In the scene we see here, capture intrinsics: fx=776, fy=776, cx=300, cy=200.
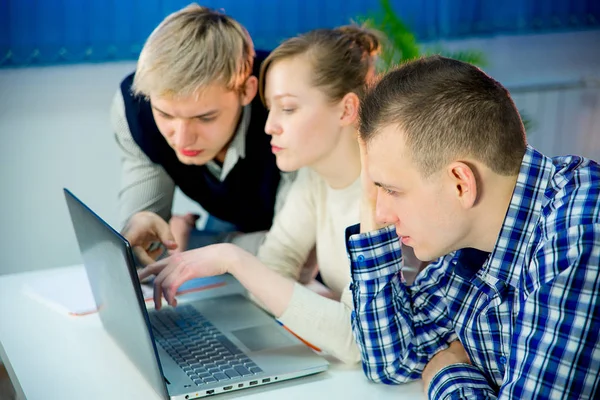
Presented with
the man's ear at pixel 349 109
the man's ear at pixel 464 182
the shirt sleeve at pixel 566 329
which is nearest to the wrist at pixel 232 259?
the man's ear at pixel 349 109

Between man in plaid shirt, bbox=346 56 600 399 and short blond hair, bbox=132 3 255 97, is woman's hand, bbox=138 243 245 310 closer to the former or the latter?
man in plaid shirt, bbox=346 56 600 399

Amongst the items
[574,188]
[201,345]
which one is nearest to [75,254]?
[201,345]

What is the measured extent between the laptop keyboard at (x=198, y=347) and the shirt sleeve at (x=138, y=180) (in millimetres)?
575

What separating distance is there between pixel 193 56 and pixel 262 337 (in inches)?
25.0

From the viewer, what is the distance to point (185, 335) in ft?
4.28

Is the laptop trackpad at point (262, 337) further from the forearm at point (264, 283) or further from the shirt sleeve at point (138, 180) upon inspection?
the shirt sleeve at point (138, 180)

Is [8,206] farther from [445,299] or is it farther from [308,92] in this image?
[445,299]

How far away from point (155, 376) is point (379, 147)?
452mm

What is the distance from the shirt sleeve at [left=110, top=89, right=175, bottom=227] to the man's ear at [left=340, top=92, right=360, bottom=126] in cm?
65

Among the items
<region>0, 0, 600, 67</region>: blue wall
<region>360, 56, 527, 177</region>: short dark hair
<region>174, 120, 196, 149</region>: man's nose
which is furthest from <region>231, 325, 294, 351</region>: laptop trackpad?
<region>0, 0, 600, 67</region>: blue wall

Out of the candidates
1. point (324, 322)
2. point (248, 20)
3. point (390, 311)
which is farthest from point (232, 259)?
point (248, 20)

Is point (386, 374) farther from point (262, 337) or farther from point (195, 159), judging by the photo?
point (195, 159)

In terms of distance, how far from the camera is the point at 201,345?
1261 mm

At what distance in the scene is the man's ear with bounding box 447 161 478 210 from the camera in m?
1.00
